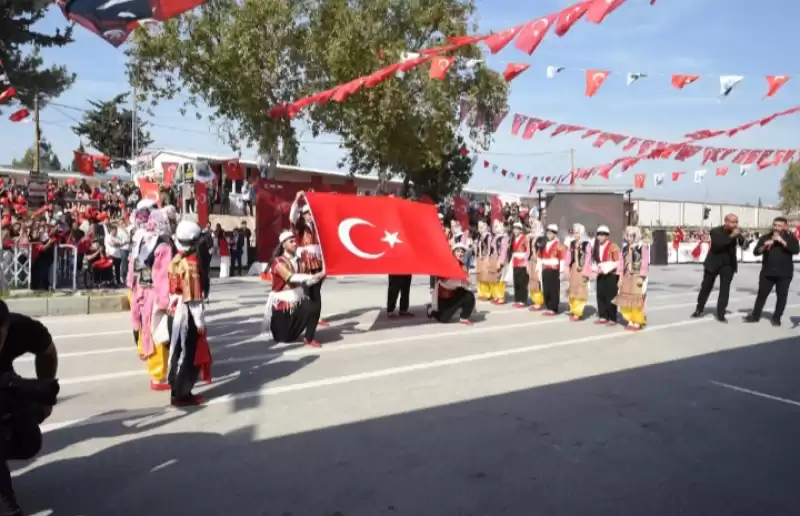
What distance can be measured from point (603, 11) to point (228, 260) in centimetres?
1535

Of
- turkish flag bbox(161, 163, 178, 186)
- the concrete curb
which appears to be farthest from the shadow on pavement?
turkish flag bbox(161, 163, 178, 186)

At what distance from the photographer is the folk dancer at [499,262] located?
14047 millimetres

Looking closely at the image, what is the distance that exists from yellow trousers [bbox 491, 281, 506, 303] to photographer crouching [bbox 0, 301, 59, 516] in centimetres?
1132

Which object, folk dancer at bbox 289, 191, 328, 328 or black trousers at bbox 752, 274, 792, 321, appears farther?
black trousers at bbox 752, 274, 792, 321

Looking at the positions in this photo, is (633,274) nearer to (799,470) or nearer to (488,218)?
(799,470)

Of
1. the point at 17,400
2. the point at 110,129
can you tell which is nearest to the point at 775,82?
the point at 17,400

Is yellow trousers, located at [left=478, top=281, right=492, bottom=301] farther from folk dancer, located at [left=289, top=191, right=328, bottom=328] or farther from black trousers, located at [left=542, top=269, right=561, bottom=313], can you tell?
folk dancer, located at [left=289, top=191, right=328, bottom=328]

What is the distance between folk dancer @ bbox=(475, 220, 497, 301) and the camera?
1430 centimetres

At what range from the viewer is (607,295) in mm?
11258

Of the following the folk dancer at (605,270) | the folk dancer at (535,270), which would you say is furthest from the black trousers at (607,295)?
the folk dancer at (535,270)

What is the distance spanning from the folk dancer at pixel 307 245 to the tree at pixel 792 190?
68916mm

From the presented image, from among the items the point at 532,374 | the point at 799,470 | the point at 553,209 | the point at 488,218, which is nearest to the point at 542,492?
the point at 799,470

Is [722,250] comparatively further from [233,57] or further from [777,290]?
[233,57]


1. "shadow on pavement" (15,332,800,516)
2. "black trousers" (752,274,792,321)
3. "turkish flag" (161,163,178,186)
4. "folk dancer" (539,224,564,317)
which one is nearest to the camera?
"shadow on pavement" (15,332,800,516)
